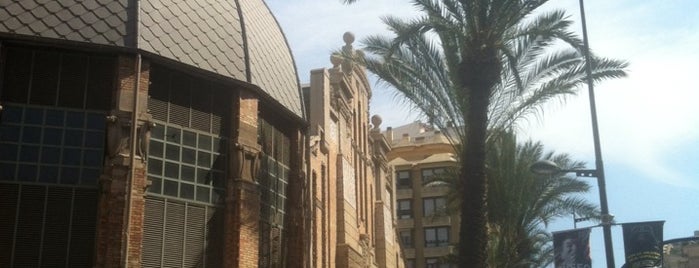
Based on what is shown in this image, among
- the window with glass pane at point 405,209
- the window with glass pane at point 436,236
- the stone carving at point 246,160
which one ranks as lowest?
the stone carving at point 246,160

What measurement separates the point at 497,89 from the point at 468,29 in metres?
2.16

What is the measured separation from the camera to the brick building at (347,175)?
26.2 m

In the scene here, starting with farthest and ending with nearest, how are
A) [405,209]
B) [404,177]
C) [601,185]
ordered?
[404,177] < [405,209] < [601,185]

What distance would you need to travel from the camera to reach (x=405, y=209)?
62.6 metres

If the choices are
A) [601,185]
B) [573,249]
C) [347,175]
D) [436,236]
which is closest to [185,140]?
[573,249]

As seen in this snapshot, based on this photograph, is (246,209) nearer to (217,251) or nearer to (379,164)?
(217,251)

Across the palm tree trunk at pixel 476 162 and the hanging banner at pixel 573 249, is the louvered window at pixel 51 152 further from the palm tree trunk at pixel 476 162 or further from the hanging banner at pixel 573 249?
the hanging banner at pixel 573 249

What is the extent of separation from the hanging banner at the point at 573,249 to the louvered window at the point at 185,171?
8705 millimetres

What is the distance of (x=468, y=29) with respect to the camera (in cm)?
1764

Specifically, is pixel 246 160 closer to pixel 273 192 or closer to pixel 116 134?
pixel 273 192

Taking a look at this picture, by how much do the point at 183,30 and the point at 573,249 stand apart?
11.0 m

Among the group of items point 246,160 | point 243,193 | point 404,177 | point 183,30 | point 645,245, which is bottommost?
point 645,245

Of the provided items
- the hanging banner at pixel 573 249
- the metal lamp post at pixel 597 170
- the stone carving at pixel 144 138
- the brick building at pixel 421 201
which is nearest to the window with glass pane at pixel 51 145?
the stone carving at pixel 144 138

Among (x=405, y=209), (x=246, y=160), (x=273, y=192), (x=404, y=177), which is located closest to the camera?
(x=246, y=160)
